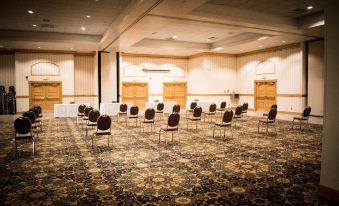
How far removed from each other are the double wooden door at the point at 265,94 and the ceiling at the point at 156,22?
2365 mm

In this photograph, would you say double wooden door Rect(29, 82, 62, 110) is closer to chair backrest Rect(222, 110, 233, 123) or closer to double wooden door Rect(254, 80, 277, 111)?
chair backrest Rect(222, 110, 233, 123)

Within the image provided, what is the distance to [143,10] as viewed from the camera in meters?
8.02

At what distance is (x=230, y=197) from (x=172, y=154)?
2625mm

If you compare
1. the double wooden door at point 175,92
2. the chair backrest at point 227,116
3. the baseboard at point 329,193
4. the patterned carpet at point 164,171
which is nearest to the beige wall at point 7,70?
the double wooden door at point 175,92

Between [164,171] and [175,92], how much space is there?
47.4 ft

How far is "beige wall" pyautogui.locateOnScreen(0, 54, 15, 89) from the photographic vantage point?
53.2ft

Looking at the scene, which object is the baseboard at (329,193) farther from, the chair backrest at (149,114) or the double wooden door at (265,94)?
the double wooden door at (265,94)

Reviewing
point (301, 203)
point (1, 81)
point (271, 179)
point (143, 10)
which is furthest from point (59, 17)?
point (301, 203)

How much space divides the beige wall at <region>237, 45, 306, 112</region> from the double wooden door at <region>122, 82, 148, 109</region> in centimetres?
708

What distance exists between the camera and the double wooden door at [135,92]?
58.6 feet

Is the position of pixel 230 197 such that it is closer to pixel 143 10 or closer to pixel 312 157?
pixel 312 157

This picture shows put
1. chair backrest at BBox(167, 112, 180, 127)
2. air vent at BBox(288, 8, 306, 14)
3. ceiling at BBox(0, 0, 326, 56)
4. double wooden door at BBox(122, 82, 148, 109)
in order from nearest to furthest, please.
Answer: chair backrest at BBox(167, 112, 180, 127), ceiling at BBox(0, 0, 326, 56), air vent at BBox(288, 8, 306, 14), double wooden door at BBox(122, 82, 148, 109)

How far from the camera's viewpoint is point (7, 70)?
1634cm

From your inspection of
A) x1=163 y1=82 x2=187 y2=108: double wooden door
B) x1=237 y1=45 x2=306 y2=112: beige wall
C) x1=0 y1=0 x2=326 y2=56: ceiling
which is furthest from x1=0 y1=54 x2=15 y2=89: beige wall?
x1=237 y1=45 x2=306 y2=112: beige wall
